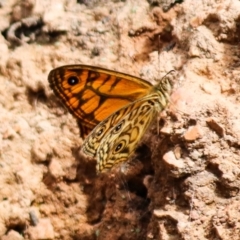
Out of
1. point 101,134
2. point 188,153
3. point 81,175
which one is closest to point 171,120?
point 188,153

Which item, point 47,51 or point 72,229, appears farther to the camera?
point 47,51

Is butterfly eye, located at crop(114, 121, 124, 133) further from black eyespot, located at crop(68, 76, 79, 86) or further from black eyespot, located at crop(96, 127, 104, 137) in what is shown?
black eyespot, located at crop(68, 76, 79, 86)

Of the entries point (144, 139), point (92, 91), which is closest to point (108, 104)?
point (92, 91)

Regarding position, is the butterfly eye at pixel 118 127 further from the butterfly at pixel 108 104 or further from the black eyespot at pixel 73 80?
the black eyespot at pixel 73 80

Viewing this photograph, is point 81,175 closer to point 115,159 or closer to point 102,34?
point 115,159

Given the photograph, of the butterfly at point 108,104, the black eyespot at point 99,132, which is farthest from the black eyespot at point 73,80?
the black eyespot at point 99,132

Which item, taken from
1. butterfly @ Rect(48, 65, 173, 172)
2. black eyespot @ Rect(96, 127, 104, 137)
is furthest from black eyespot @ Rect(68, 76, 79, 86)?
black eyespot @ Rect(96, 127, 104, 137)

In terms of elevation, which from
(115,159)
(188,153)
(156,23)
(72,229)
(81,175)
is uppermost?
(156,23)
